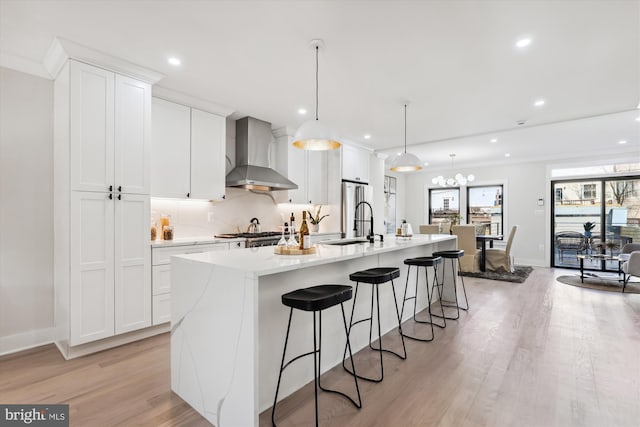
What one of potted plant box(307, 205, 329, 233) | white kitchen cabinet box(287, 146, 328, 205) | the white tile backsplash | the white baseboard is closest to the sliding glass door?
potted plant box(307, 205, 329, 233)

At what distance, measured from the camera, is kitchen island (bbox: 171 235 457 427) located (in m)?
1.57

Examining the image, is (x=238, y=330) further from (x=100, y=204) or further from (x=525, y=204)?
(x=525, y=204)

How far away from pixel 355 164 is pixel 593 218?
17.5 feet

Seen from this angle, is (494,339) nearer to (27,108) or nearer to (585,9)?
(585,9)

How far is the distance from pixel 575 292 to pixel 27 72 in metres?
7.31

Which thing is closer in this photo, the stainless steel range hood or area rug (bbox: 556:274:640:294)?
the stainless steel range hood

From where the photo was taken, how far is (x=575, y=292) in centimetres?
479

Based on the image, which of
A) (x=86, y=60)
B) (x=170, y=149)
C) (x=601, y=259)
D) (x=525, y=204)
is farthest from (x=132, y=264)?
(x=525, y=204)

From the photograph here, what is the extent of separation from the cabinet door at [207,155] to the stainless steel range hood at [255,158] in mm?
277

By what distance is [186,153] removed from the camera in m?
3.66

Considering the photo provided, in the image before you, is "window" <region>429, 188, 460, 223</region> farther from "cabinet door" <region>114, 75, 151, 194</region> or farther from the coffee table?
"cabinet door" <region>114, 75, 151, 194</region>

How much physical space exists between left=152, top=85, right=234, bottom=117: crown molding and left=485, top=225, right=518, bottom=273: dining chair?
579 centimetres

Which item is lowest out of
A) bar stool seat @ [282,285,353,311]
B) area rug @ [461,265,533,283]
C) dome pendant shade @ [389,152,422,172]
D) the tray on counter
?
area rug @ [461,265,533,283]

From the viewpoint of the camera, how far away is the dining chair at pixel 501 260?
20.8 ft
